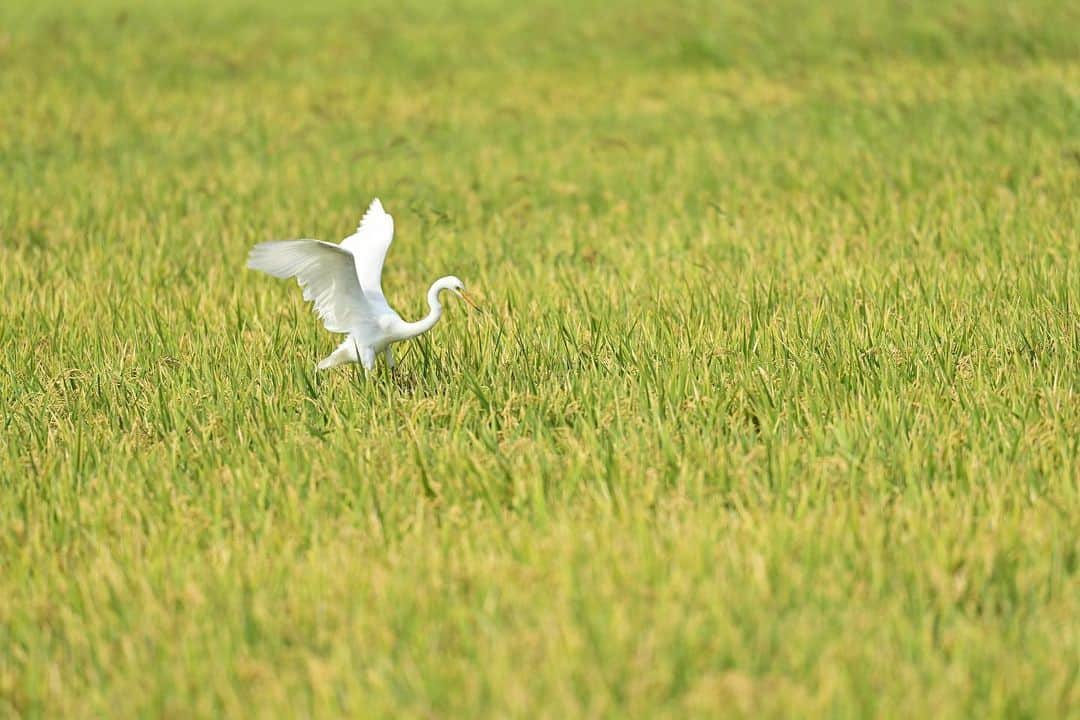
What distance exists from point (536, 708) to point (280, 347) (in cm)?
332

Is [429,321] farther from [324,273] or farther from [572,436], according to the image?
[572,436]

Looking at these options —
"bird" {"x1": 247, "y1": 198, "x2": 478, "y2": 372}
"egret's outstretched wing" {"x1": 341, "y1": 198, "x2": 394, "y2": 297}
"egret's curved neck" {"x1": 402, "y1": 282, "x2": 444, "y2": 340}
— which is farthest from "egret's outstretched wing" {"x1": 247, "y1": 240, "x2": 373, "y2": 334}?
"egret's outstretched wing" {"x1": 341, "y1": 198, "x2": 394, "y2": 297}

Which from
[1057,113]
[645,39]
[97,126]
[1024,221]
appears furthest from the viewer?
[645,39]

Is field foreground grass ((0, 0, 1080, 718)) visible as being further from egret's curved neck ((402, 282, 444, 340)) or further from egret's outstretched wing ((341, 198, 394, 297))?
egret's outstretched wing ((341, 198, 394, 297))

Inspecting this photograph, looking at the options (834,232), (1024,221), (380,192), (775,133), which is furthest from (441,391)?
(775,133)

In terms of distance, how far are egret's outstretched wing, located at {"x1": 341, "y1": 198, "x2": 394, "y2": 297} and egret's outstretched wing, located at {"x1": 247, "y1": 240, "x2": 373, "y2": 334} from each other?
0.34m

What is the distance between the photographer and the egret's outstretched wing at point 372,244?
232 inches

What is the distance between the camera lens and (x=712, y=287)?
696cm

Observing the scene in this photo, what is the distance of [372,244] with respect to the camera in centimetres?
607

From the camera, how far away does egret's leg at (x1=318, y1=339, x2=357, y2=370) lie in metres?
5.39

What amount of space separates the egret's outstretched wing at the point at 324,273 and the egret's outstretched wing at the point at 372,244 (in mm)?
345

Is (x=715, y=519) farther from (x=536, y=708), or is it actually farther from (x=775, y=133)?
(x=775, y=133)

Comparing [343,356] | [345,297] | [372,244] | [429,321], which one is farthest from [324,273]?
[372,244]

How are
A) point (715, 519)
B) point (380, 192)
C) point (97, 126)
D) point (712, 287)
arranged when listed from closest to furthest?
point (715, 519)
point (712, 287)
point (380, 192)
point (97, 126)
